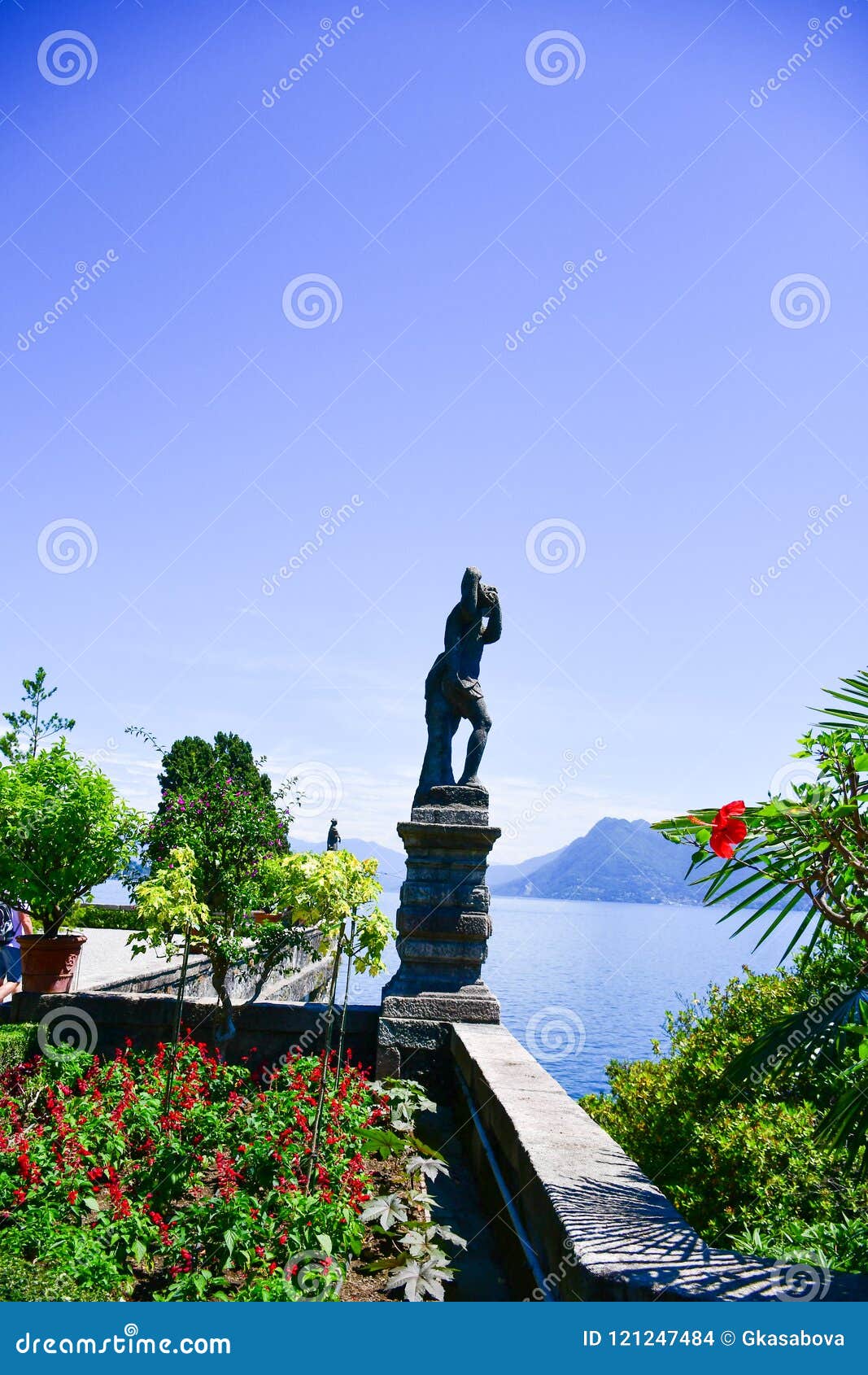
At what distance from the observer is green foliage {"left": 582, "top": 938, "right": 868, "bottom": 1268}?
15.3 ft

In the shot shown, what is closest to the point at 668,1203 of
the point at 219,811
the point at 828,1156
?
the point at 828,1156

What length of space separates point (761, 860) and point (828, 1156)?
313 centimetres

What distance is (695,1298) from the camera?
7.36ft

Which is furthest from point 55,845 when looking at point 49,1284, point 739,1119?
point 739,1119

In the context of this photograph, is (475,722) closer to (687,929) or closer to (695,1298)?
(695,1298)

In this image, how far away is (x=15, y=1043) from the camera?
621 centimetres

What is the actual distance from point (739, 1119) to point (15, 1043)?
506 centimetres

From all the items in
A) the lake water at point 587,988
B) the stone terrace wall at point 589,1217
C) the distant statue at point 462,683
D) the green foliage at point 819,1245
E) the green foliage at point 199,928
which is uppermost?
the distant statue at point 462,683

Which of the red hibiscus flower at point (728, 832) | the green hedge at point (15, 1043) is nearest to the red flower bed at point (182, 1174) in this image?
the green hedge at point (15, 1043)

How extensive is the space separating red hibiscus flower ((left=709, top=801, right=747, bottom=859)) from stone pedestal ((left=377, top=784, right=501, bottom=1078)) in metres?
4.56

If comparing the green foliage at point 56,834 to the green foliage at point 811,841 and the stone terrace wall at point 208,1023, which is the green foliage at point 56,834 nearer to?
the stone terrace wall at point 208,1023

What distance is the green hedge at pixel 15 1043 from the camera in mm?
6086

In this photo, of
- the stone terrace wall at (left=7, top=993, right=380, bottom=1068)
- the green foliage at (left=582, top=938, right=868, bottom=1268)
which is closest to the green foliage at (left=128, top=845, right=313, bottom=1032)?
the stone terrace wall at (left=7, top=993, right=380, bottom=1068)

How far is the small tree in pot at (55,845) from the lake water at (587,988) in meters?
2.62
